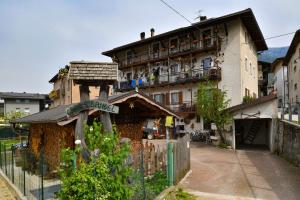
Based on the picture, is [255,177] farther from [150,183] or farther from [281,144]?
[281,144]

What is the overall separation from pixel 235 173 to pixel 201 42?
17.4m

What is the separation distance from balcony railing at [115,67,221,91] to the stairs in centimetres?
541

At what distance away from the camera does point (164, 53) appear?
1198 inches

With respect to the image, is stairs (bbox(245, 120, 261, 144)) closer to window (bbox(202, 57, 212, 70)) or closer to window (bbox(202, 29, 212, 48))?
window (bbox(202, 57, 212, 70))

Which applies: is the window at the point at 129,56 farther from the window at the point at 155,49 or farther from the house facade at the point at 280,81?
the house facade at the point at 280,81

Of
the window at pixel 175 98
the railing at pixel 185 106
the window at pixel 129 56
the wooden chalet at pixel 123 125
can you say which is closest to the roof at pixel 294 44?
the railing at pixel 185 106

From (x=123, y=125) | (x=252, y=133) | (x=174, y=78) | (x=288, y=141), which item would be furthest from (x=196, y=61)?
(x=123, y=125)

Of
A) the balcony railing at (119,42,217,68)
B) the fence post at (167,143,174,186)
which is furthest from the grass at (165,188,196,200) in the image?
the balcony railing at (119,42,217,68)

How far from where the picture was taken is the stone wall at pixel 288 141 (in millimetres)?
13676

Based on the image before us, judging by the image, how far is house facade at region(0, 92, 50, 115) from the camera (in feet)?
168

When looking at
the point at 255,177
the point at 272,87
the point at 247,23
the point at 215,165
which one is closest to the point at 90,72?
the point at 255,177

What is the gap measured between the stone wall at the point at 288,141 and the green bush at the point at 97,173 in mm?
11263

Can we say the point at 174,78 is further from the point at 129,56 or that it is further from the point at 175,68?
the point at 129,56

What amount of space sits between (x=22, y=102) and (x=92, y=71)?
5253cm
